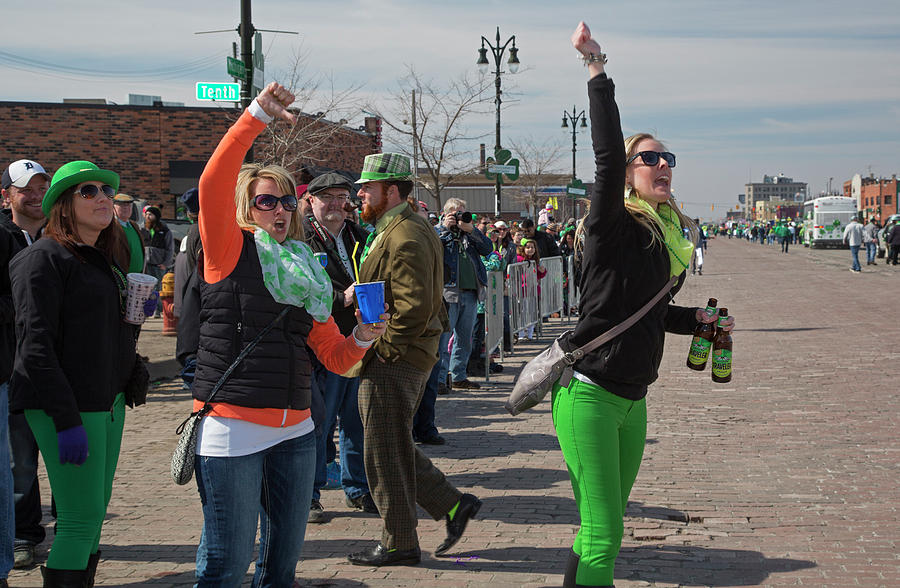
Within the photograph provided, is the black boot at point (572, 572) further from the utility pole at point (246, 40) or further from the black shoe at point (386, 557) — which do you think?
the utility pole at point (246, 40)

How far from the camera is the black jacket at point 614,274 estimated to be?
338cm

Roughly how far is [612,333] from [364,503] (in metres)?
3.01

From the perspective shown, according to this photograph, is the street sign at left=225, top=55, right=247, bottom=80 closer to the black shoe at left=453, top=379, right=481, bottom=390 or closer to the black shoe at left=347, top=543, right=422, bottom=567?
the black shoe at left=453, top=379, right=481, bottom=390

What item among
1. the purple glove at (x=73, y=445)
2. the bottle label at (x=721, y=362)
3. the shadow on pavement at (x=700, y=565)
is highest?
Answer: the bottle label at (x=721, y=362)

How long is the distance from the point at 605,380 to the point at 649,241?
550mm

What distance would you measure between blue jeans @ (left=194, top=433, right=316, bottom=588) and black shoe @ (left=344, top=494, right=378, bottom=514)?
2568mm

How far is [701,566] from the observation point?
4840mm

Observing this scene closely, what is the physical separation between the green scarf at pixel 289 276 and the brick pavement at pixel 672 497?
1.91m

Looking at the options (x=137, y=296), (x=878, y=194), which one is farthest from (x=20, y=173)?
(x=878, y=194)

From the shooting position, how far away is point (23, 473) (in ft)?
16.7

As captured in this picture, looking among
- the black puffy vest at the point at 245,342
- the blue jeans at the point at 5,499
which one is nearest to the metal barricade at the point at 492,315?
the blue jeans at the point at 5,499

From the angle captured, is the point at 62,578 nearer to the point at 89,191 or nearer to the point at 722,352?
the point at 89,191

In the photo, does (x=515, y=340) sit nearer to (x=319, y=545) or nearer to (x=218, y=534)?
(x=319, y=545)

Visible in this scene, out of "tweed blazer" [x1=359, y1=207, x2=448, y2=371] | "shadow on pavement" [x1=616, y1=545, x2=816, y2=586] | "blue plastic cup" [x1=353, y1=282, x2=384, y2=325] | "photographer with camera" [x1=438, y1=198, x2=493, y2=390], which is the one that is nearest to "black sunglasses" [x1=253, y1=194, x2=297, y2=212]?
"blue plastic cup" [x1=353, y1=282, x2=384, y2=325]
